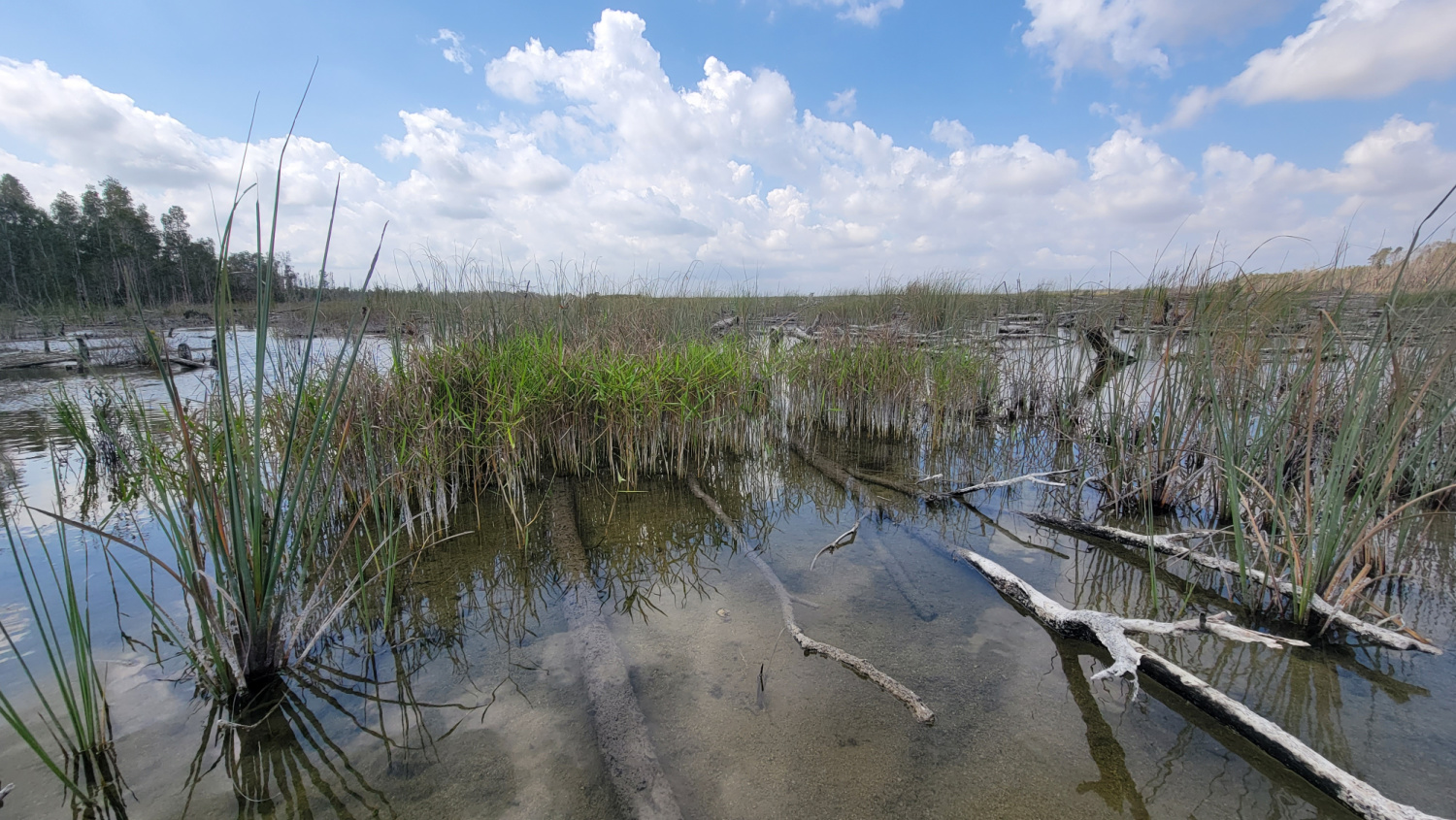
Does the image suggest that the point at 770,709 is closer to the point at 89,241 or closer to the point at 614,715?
the point at 614,715

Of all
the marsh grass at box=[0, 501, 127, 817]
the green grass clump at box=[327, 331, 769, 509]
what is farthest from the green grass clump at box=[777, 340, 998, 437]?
the marsh grass at box=[0, 501, 127, 817]

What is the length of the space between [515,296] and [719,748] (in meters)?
5.55

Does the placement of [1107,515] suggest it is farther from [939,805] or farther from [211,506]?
[211,506]

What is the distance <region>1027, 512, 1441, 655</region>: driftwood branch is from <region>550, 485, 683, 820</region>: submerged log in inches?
91.4

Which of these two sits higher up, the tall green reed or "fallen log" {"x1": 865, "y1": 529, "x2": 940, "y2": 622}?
the tall green reed

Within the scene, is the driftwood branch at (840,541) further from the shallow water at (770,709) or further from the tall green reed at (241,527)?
the tall green reed at (241,527)

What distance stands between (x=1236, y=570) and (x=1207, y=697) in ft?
3.89

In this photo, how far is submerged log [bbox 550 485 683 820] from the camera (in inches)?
67.5

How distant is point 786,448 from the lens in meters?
5.94

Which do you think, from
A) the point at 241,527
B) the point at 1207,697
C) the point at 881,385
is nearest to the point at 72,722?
the point at 241,527

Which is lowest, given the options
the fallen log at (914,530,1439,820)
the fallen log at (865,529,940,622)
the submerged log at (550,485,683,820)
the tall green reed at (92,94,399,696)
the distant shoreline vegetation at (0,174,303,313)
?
the submerged log at (550,485,683,820)

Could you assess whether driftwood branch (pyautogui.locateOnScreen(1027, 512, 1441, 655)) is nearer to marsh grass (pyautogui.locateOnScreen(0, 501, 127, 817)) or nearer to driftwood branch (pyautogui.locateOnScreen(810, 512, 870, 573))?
driftwood branch (pyautogui.locateOnScreen(810, 512, 870, 573))

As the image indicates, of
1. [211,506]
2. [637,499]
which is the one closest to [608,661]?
[211,506]

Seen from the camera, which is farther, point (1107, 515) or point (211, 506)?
point (1107, 515)
